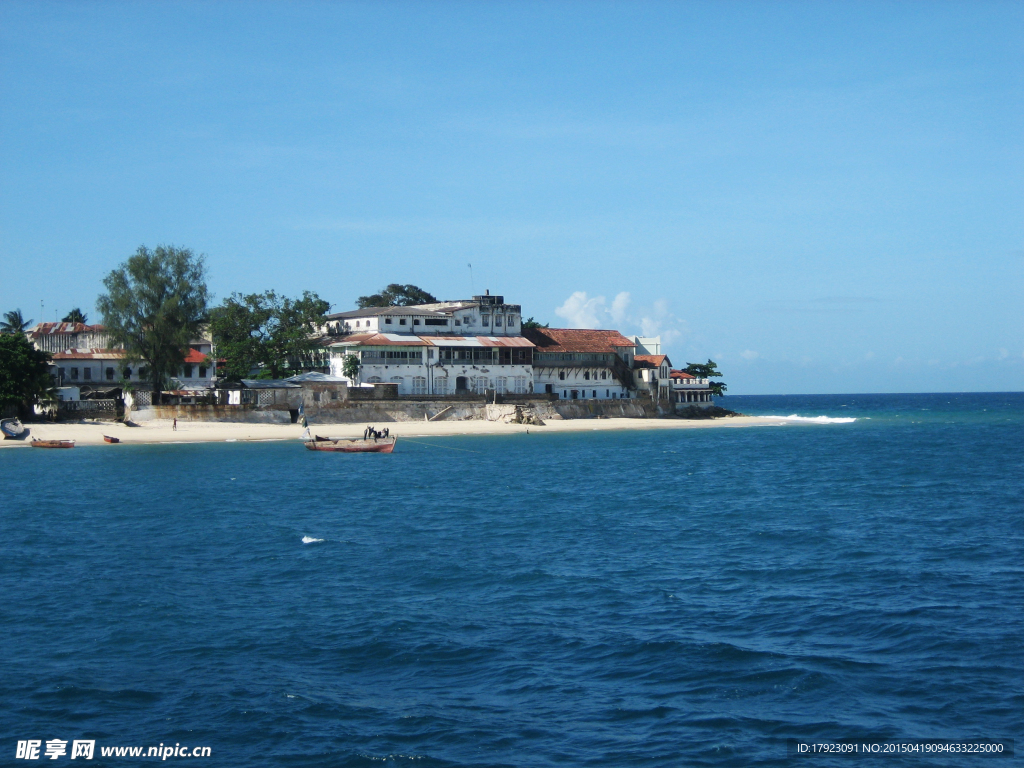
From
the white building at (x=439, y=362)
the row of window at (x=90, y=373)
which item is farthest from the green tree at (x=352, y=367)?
the row of window at (x=90, y=373)

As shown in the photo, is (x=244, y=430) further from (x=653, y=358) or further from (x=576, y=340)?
(x=653, y=358)

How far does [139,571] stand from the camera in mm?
25906

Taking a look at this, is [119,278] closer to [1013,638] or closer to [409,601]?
[409,601]

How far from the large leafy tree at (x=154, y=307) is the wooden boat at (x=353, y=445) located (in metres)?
19.0

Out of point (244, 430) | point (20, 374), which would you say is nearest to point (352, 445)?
point (244, 430)

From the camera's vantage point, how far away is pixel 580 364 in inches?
3767

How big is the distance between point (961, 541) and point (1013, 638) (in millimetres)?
11511

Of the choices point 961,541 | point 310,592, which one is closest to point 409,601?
point 310,592

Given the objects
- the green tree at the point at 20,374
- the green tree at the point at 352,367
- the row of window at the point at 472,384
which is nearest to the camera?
the green tree at the point at 20,374

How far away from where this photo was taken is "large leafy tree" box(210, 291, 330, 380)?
8569 centimetres

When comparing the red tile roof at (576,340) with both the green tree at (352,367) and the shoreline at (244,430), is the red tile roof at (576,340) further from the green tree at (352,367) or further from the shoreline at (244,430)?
the green tree at (352,367)

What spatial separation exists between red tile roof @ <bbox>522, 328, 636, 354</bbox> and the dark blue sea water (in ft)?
173

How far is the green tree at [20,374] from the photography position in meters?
67.6

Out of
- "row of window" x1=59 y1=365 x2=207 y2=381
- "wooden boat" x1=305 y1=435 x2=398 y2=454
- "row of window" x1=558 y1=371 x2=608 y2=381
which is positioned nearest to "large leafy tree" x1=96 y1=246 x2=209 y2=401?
"row of window" x1=59 y1=365 x2=207 y2=381
